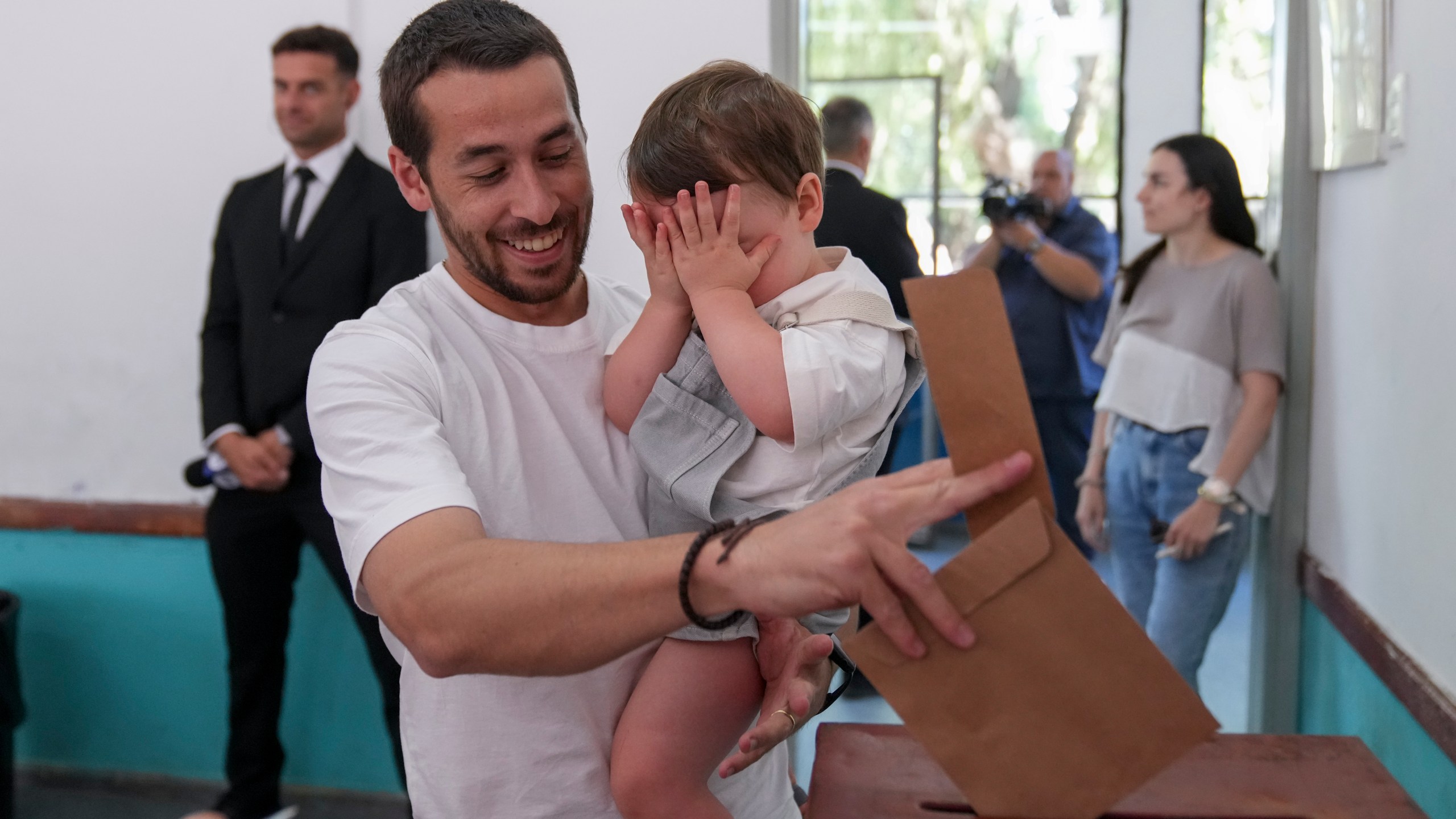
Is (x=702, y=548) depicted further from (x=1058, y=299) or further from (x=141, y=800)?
(x=1058, y=299)

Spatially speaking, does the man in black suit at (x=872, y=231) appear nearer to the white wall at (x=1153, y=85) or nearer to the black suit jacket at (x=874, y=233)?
the black suit jacket at (x=874, y=233)

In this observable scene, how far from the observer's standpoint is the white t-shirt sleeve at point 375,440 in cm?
99

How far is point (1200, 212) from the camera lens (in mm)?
2803

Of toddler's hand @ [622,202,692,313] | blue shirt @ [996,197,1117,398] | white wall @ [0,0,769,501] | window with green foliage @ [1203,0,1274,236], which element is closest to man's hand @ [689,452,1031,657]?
toddler's hand @ [622,202,692,313]

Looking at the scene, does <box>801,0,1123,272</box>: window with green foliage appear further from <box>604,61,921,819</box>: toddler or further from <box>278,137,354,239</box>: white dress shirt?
<box>604,61,921,819</box>: toddler

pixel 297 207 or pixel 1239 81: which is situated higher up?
pixel 1239 81

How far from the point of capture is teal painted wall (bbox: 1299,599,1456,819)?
1715 millimetres

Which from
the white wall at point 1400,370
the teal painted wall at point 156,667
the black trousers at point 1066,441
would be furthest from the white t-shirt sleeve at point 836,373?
the black trousers at point 1066,441

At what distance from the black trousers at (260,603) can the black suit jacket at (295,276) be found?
17 cm

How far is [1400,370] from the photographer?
2008mm

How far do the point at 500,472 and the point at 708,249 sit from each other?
32 cm

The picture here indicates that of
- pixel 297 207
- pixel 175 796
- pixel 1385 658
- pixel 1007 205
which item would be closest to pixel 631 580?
pixel 1385 658

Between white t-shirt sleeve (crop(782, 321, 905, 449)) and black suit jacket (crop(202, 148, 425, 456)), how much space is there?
5.82ft

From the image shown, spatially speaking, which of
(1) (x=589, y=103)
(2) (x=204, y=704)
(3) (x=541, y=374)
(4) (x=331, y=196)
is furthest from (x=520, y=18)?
(2) (x=204, y=704)
